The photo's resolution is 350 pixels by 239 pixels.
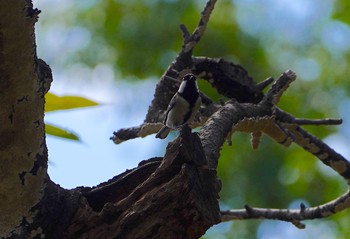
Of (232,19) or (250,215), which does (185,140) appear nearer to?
(250,215)

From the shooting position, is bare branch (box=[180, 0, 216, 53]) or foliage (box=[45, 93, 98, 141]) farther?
bare branch (box=[180, 0, 216, 53])

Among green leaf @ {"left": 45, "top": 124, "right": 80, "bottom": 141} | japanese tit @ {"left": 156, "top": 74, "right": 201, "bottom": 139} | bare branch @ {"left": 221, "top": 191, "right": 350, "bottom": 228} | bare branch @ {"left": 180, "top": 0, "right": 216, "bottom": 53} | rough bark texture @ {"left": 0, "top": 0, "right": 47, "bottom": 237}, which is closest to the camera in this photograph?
rough bark texture @ {"left": 0, "top": 0, "right": 47, "bottom": 237}

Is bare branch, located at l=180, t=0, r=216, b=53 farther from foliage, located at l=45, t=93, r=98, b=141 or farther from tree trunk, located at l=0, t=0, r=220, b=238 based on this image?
tree trunk, located at l=0, t=0, r=220, b=238

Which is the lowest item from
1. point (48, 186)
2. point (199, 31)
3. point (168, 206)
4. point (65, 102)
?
point (168, 206)

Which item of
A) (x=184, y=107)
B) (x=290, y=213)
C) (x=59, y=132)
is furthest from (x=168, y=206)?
(x=290, y=213)

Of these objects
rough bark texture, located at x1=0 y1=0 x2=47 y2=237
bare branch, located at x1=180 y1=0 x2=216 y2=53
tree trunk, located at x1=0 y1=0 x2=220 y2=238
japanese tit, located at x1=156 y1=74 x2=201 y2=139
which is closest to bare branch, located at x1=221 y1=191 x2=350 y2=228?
bare branch, located at x1=180 y1=0 x2=216 y2=53

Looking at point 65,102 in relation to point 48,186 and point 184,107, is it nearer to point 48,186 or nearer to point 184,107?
point 184,107

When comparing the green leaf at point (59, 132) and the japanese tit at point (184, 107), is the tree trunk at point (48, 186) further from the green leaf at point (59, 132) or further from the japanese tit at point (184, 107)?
the green leaf at point (59, 132)

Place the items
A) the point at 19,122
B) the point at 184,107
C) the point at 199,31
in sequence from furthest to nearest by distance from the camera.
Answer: the point at 199,31
the point at 184,107
the point at 19,122

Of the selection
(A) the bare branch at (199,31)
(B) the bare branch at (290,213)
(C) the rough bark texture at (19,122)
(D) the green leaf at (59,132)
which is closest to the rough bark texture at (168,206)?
(C) the rough bark texture at (19,122)

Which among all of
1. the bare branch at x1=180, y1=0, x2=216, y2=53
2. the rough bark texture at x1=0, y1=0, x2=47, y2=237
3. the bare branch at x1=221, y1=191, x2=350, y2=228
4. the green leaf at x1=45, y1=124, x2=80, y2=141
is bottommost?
the rough bark texture at x1=0, y1=0, x2=47, y2=237
